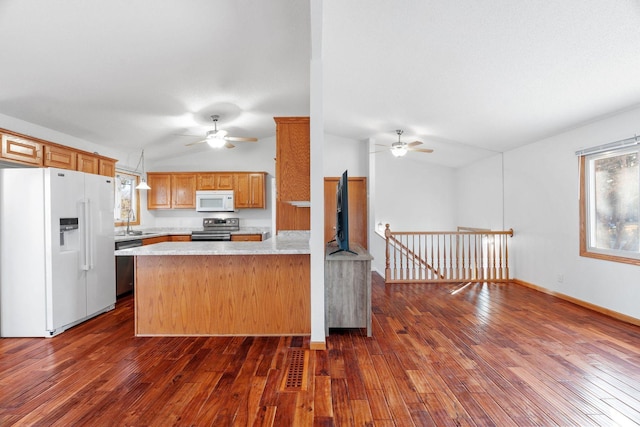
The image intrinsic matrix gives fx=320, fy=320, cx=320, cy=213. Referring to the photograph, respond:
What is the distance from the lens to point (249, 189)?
6152 millimetres

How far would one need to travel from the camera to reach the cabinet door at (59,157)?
3612 mm

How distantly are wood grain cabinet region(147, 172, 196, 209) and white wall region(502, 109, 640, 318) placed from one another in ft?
18.8

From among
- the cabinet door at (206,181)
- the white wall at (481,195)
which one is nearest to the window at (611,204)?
the white wall at (481,195)

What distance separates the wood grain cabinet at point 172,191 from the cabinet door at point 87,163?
5.99 ft

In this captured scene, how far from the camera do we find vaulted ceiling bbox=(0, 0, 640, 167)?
7.89ft

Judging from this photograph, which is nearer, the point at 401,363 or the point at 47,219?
the point at 401,363

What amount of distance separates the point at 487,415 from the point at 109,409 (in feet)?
7.25

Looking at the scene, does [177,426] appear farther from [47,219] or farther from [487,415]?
[47,219]

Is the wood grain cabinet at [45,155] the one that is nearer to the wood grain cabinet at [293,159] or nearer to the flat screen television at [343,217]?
the wood grain cabinet at [293,159]

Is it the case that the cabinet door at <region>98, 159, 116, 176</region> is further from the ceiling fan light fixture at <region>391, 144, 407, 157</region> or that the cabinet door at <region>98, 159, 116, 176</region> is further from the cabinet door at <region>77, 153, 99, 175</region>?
the ceiling fan light fixture at <region>391, 144, 407, 157</region>

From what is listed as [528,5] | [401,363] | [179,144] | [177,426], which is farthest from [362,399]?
[179,144]

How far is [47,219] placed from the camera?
307 cm

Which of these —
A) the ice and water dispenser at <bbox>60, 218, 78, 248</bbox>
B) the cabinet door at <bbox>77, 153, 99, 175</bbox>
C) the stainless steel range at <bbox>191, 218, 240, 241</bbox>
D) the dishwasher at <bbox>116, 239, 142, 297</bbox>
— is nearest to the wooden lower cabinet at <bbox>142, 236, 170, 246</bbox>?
the dishwasher at <bbox>116, 239, 142, 297</bbox>

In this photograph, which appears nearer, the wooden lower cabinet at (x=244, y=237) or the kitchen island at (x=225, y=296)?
the kitchen island at (x=225, y=296)
